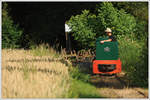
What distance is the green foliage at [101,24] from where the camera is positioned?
1037 centimetres

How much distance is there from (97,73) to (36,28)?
948 centimetres

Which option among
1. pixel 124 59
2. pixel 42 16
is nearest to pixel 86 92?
pixel 124 59

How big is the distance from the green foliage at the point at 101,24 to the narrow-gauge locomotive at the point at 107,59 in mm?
3352

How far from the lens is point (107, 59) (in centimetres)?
705

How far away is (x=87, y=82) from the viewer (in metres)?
6.86

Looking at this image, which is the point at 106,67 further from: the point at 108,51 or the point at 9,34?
the point at 9,34

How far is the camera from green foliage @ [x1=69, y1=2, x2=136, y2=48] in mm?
10367

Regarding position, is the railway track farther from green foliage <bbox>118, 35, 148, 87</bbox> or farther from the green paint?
the green paint

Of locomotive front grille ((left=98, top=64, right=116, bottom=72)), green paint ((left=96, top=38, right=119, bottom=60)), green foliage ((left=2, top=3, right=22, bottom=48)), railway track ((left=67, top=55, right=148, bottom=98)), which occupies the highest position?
green foliage ((left=2, top=3, right=22, bottom=48))

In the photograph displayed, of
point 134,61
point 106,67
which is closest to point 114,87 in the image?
point 106,67

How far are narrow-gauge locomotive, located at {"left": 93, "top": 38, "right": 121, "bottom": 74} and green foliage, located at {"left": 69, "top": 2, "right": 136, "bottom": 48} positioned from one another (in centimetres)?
335

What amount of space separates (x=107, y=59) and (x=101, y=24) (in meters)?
3.96

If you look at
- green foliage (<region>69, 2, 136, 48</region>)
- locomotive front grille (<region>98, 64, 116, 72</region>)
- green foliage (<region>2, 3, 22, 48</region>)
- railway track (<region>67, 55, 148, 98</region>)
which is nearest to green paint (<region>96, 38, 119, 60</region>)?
locomotive front grille (<region>98, 64, 116, 72</region>)

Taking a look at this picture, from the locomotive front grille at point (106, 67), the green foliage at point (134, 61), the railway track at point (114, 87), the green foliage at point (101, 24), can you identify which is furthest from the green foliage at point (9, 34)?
the locomotive front grille at point (106, 67)
